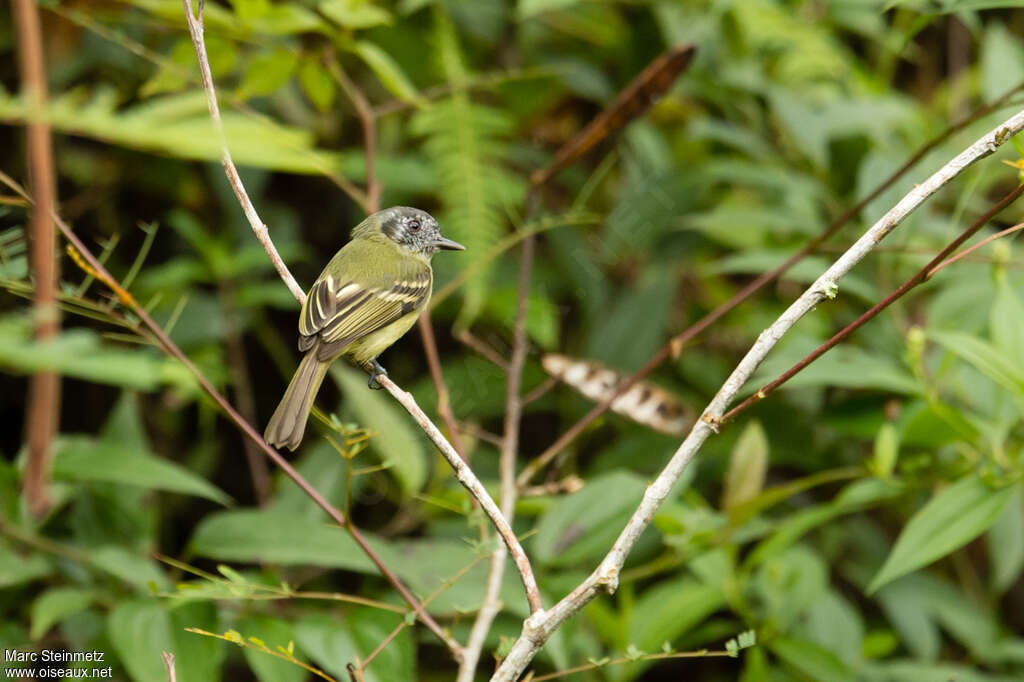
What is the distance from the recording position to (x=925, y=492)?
320 cm

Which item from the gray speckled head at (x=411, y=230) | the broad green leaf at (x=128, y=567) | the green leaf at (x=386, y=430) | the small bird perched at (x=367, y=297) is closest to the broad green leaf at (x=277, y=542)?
the broad green leaf at (x=128, y=567)

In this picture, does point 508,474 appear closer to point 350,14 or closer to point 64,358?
point 350,14

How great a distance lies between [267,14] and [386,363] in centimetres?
156

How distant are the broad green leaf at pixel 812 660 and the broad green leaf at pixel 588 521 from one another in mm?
565

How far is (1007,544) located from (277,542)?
2.18 metres

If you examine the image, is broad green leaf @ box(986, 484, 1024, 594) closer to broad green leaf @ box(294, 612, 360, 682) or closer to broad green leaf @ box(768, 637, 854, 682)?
broad green leaf @ box(768, 637, 854, 682)

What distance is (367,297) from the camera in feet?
6.79

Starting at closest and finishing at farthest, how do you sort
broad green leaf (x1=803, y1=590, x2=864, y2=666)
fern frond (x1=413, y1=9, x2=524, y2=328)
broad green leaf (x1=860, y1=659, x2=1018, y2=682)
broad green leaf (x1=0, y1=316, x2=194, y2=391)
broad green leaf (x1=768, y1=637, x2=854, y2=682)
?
broad green leaf (x1=0, y1=316, x2=194, y2=391) → broad green leaf (x1=768, y1=637, x2=854, y2=682) → broad green leaf (x1=860, y1=659, x2=1018, y2=682) → broad green leaf (x1=803, y1=590, x2=864, y2=666) → fern frond (x1=413, y1=9, x2=524, y2=328)

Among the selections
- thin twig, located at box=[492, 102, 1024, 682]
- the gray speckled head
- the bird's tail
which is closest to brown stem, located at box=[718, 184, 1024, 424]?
thin twig, located at box=[492, 102, 1024, 682]

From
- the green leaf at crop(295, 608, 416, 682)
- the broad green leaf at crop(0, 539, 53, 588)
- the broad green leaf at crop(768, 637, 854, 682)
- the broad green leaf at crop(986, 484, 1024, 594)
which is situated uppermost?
the broad green leaf at crop(0, 539, 53, 588)

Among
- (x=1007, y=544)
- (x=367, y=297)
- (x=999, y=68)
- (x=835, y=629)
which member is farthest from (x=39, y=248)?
(x=999, y=68)

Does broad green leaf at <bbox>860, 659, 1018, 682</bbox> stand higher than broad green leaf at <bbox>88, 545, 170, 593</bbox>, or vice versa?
broad green leaf at <bbox>88, 545, 170, 593</bbox>

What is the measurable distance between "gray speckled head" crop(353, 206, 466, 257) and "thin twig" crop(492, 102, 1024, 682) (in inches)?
41.4

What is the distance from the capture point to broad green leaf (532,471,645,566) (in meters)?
2.50
